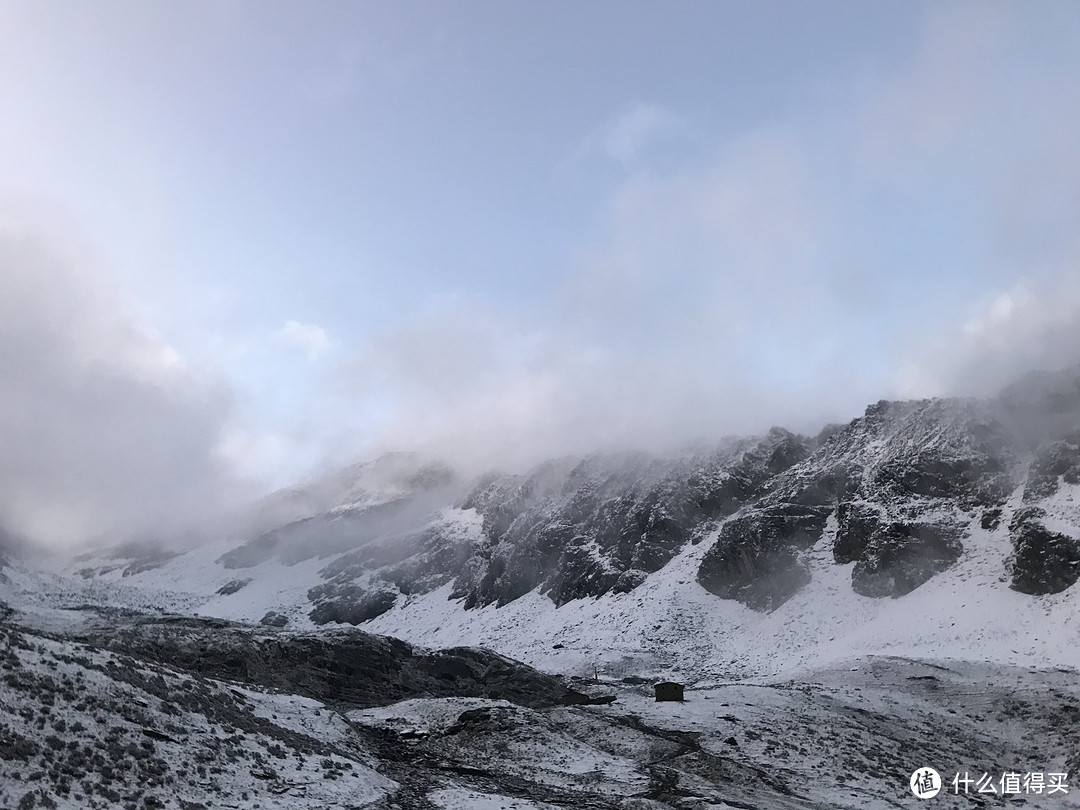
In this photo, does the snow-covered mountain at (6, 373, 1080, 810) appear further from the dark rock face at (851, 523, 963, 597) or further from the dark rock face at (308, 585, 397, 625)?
the dark rock face at (308, 585, 397, 625)

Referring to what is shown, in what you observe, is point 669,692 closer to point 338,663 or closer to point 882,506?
point 338,663

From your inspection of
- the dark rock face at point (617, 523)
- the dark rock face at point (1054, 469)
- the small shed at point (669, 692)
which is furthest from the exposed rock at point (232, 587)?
the dark rock face at point (1054, 469)

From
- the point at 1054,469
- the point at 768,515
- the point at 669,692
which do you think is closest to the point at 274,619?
the point at 768,515

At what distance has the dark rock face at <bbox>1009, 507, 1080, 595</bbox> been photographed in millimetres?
65188

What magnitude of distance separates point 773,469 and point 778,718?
83.1 m

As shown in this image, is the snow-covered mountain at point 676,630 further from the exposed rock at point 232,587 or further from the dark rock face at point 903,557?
the exposed rock at point 232,587

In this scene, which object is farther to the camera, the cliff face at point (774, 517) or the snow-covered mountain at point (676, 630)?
the cliff face at point (774, 517)

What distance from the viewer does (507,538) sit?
134500 mm

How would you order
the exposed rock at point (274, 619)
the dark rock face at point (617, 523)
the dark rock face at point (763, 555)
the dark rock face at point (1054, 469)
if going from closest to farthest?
the dark rock face at point (1054, 469) → the dark rock face at point (763, 555) → the dark rock face at point (617, 523) → the exposed rock at point (274, 619)

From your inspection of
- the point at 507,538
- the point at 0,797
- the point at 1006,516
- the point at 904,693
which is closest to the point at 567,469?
the point at 507,538
